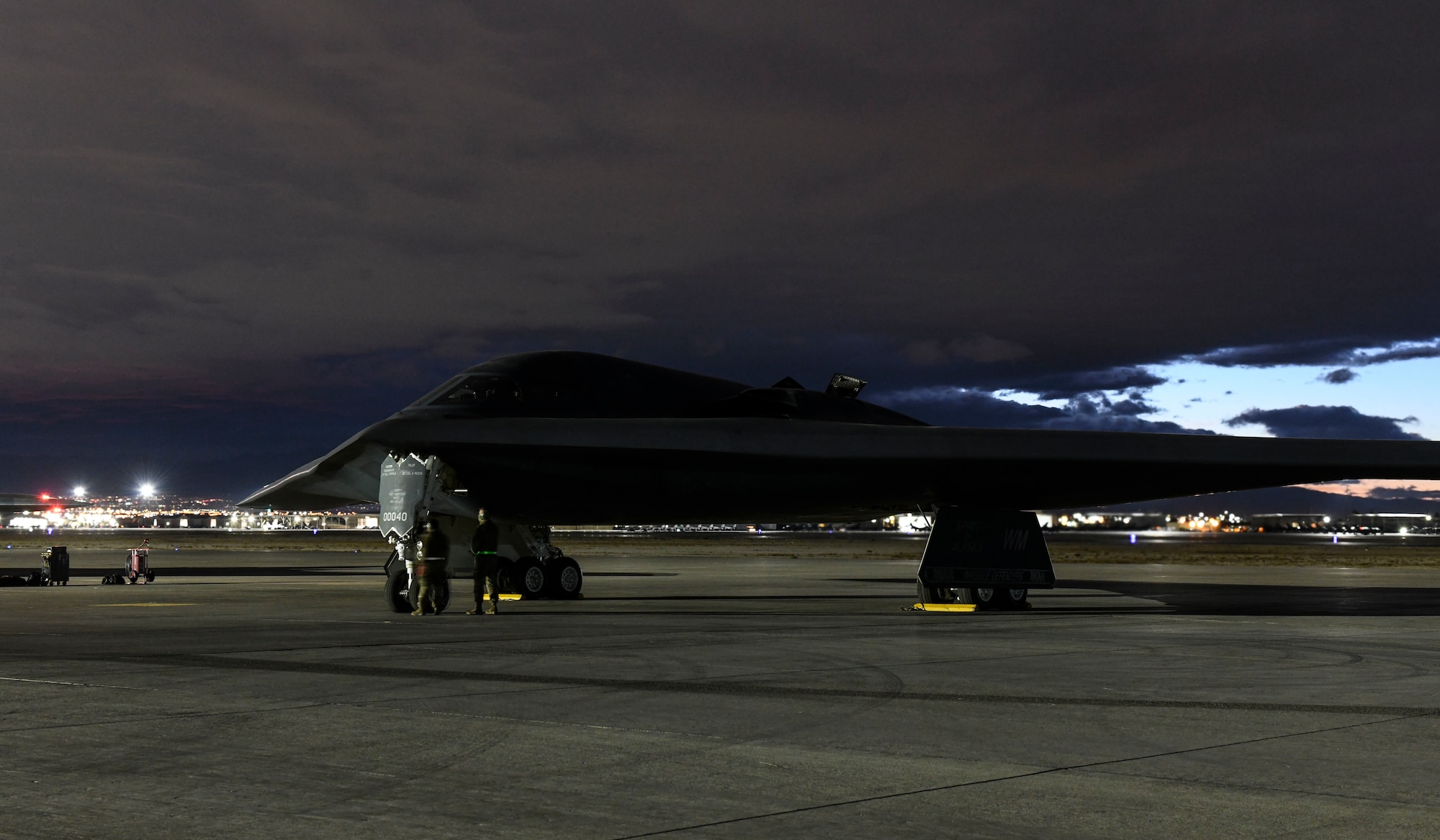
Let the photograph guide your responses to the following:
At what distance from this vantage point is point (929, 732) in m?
7.39

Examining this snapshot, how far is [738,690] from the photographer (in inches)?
363

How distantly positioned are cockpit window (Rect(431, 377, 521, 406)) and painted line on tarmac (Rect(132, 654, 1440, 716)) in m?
7.60

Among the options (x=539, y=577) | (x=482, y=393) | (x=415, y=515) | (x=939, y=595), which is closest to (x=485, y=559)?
(x=415, y=515)

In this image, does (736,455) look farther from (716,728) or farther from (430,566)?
(716,728)

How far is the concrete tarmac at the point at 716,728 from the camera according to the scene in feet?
17.4

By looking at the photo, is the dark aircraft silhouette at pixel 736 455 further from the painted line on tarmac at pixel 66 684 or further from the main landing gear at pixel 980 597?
the painted line on tarmac at pixel 66 684

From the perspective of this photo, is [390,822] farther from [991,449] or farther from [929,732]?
[991,449]

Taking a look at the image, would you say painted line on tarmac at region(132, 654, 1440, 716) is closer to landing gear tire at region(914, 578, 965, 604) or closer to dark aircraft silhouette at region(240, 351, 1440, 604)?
dark aircraft silhouette at region(240, 351, 1440, 604)

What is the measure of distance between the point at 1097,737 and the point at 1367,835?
Answer: 2298 millimetres

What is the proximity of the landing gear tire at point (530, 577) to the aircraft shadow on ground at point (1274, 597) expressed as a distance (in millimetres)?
9640

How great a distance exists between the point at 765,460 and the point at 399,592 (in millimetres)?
5493

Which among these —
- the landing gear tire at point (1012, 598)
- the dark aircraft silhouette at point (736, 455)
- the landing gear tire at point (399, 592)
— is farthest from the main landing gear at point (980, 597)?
the landing gear tire at point (399, 592)

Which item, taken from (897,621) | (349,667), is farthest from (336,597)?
(349,667)

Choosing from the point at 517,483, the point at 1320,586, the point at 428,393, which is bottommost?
the point at 1320,586
